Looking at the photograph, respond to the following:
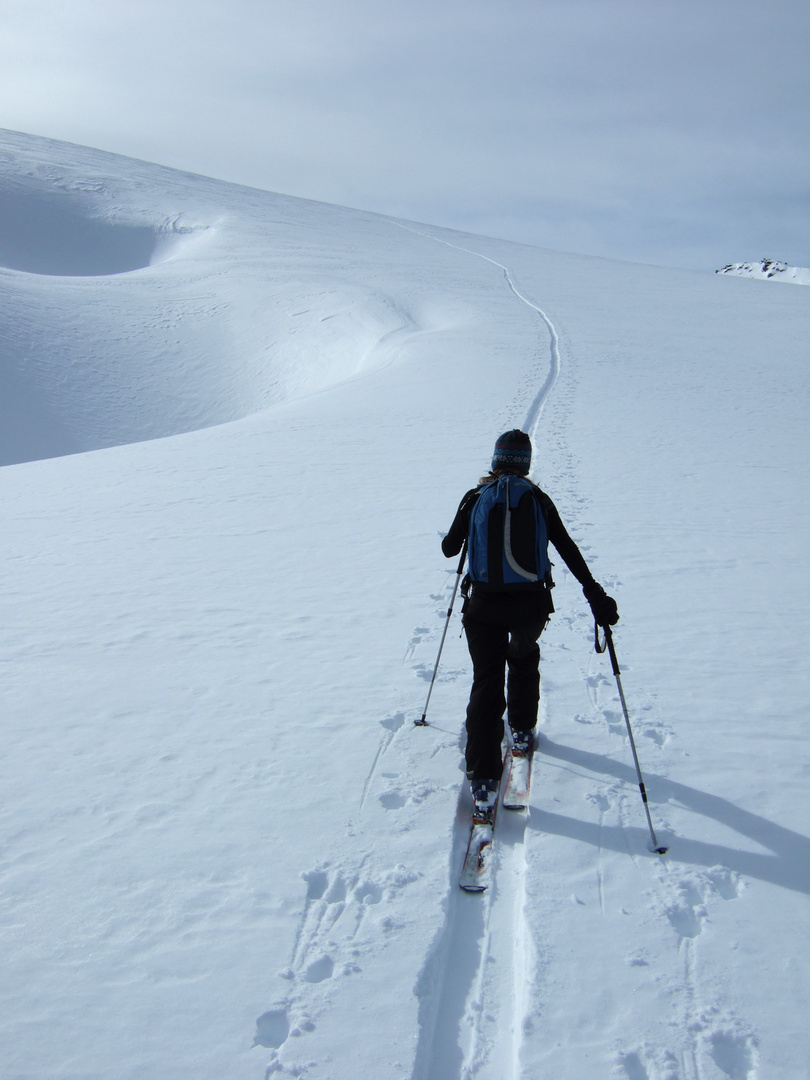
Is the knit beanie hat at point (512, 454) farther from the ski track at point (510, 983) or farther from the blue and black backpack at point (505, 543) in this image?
the ski track at point (510, 983)

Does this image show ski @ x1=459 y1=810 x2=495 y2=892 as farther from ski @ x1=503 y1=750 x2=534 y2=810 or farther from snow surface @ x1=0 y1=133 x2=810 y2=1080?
ski @ x1=503 y1=750 x2=534 y2=810

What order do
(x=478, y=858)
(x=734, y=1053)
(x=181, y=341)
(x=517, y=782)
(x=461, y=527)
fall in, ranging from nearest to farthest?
(x=734, y=1053), (x=478, y=858), (x=461, y=527), (x=517, y=782), (x=181, y=341)

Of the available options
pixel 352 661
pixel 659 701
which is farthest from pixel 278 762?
pixel 659 701

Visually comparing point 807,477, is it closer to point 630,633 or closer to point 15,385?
point 630,633

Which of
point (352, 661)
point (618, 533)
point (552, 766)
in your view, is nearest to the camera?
point (552, 766)

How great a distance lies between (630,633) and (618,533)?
2.57m

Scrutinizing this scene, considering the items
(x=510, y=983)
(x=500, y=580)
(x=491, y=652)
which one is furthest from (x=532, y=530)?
(x=510, y=983)

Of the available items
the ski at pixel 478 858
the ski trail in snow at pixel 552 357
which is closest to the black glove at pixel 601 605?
the ski at pixel 478 858

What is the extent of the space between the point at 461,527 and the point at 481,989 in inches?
82.5

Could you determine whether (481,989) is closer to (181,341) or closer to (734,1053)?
(734,1053)

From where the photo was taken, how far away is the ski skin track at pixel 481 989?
2473 mm

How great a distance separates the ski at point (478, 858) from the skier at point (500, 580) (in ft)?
0.23

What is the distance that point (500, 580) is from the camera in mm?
3527

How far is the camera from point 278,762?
13.4 feet
